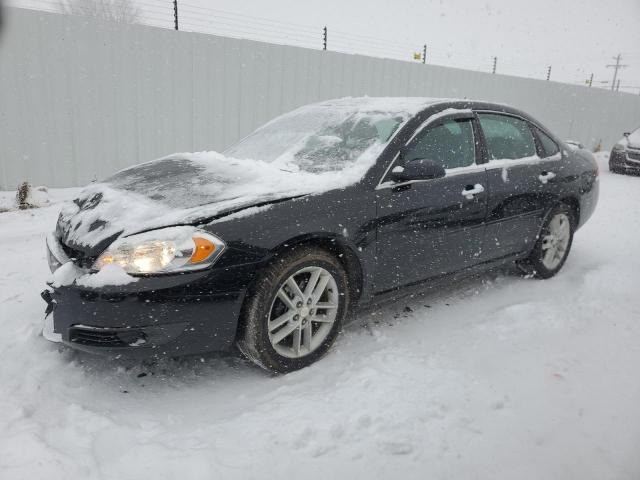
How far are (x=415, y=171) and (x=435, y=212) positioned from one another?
373 mm

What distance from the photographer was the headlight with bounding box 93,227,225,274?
228 centimetres

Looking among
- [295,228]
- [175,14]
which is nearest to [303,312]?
[295,228]

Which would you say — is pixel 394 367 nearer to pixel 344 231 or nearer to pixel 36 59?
pixel 344 231

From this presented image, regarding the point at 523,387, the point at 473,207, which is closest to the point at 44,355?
the point at 523,387

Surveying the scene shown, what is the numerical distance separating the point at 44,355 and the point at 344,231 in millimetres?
1837

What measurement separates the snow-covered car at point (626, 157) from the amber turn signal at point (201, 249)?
1272 centimetres

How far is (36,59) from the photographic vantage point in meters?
6.62

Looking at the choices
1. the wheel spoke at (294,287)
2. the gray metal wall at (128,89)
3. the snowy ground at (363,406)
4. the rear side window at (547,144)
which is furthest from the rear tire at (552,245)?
the gray metal wall at (128,89)

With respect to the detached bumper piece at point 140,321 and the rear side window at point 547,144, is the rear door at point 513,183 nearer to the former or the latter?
the rear side window at point 547,144

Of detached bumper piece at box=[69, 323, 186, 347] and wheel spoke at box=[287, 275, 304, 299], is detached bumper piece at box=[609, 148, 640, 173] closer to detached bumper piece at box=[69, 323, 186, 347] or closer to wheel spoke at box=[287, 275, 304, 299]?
wheel spoke at box=[287, 275, 304, 299]

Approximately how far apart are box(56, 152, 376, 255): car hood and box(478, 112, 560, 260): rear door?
1329mm

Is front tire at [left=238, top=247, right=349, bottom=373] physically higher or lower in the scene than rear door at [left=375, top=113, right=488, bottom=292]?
lower

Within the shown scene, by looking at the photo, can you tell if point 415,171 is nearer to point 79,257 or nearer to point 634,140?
point 79,257

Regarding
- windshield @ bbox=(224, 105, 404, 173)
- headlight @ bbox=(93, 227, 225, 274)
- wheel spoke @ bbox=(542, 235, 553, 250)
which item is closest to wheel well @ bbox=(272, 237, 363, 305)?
headlight @ bbox=(93, 227, 225, 274)
